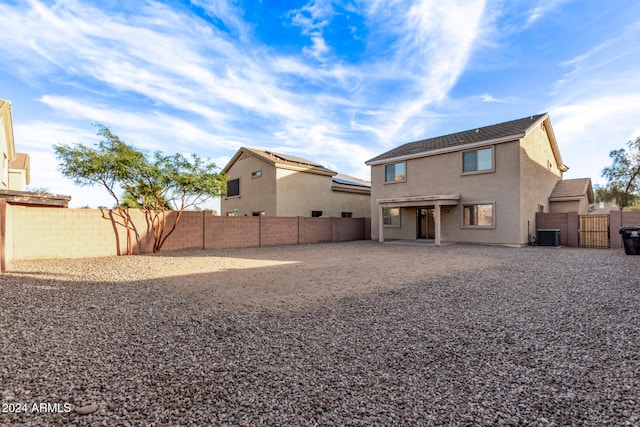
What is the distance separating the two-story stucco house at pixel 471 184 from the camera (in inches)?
566

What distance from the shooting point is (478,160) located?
15.5 metres

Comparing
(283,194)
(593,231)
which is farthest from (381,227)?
(593,231)

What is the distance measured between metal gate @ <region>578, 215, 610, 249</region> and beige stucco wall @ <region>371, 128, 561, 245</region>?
79.6 inches

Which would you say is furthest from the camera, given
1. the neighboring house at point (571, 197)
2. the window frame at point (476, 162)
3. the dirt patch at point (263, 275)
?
the neighboring house at point (571, 197)

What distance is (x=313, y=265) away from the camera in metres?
9.37

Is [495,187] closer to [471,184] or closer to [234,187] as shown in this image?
[471,184]

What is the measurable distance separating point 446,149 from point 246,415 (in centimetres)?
1692

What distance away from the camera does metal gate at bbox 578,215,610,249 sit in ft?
45.6

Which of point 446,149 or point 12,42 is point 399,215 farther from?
point 12,42

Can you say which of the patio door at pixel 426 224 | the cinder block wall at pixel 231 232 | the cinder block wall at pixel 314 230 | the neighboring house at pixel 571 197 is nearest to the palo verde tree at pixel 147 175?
the cinder block wall at pixel 231 232

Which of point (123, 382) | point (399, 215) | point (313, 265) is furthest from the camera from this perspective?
point (399, 215)

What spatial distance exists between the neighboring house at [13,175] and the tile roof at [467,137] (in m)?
16.2

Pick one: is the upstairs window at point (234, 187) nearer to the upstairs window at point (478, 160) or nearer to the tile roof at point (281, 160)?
the tile roof at point (281, 160)

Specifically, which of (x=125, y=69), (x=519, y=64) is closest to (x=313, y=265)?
(x=125, y=69)
